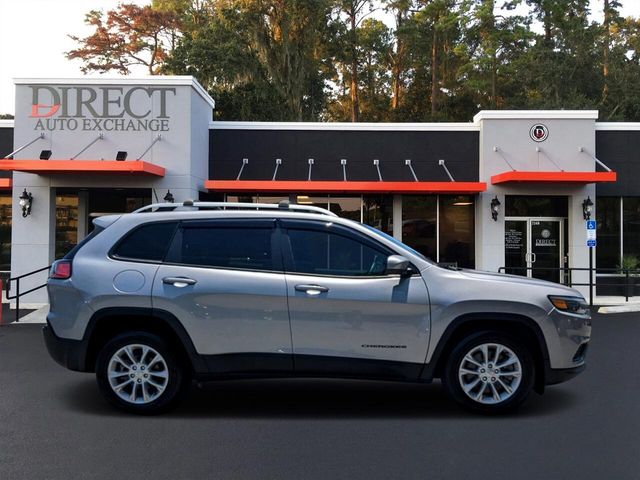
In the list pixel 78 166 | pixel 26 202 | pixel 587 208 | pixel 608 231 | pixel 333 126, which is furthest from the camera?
pixel 608 231

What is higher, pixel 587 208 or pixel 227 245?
pixel 587 208

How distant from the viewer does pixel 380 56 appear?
129 feet

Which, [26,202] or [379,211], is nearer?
[26,202]

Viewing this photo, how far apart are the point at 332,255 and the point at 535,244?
1430 centimetres

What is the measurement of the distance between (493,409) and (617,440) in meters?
1.07

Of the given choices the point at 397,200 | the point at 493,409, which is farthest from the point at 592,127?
the point at 493,409

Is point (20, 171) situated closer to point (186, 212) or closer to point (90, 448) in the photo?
point (186, 212)

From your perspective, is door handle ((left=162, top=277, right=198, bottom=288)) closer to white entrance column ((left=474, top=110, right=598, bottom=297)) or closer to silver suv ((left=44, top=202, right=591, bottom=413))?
silver suv ((left=44, top=202, right=591, bottom=413))

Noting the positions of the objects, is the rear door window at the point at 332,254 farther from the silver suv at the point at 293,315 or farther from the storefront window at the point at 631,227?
the storefront window at the point at 631,227

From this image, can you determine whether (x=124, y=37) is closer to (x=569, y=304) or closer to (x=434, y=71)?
(x=434, y=71)

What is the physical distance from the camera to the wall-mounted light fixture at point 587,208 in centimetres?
1823

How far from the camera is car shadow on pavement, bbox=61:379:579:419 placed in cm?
616

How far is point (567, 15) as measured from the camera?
36.8 meters

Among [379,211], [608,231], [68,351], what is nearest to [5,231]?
[379,211]
